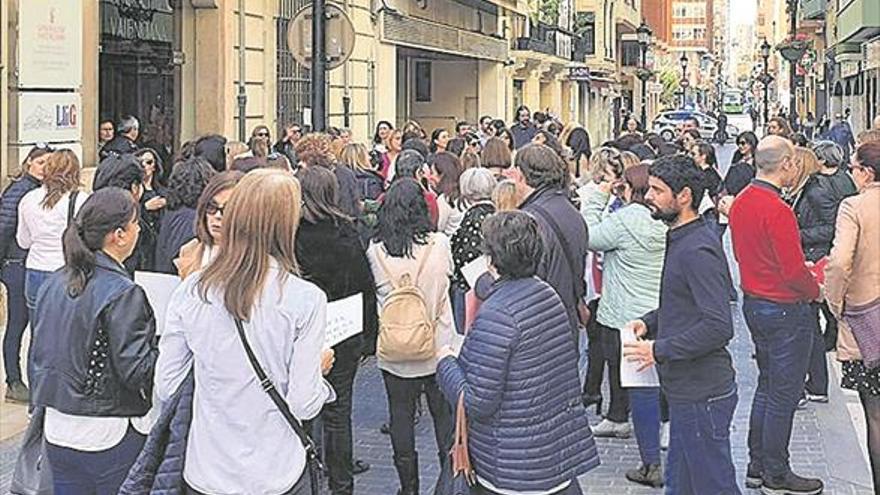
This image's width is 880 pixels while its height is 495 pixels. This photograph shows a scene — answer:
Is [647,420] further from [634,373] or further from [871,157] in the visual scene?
[871,157]

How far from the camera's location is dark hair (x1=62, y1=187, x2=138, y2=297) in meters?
5.30

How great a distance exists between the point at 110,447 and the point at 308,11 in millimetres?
11059

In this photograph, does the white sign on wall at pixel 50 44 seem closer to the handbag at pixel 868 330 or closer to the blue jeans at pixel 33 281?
the blue jeans at pixel 33 281

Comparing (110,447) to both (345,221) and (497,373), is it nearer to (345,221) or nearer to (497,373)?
(497,373)

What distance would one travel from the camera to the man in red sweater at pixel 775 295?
759 cm

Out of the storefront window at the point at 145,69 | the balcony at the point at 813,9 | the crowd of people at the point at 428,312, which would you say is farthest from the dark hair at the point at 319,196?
the balcony at the point at 813,9

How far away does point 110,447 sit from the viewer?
17.4 ft

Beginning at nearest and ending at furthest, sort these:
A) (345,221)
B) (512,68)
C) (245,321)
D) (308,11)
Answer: (245,321)
(345,221)
(308,11)
(512,68)

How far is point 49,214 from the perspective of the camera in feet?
30.0

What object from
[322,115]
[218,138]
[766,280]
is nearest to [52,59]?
[322,115]

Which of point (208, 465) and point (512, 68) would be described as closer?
point (208, 465)

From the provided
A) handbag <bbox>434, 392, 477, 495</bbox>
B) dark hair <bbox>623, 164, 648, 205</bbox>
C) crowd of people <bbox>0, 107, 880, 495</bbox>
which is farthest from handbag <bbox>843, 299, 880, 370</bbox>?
handbag <bbox>434, 392, 477, 495</bbox>

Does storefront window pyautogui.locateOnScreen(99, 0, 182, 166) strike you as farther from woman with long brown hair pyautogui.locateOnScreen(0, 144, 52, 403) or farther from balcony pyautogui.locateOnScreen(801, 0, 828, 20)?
balcony pyautogui.locateOnScreen(801, 0, 828, 20)

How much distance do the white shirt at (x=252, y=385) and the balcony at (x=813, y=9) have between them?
46.3 meters
